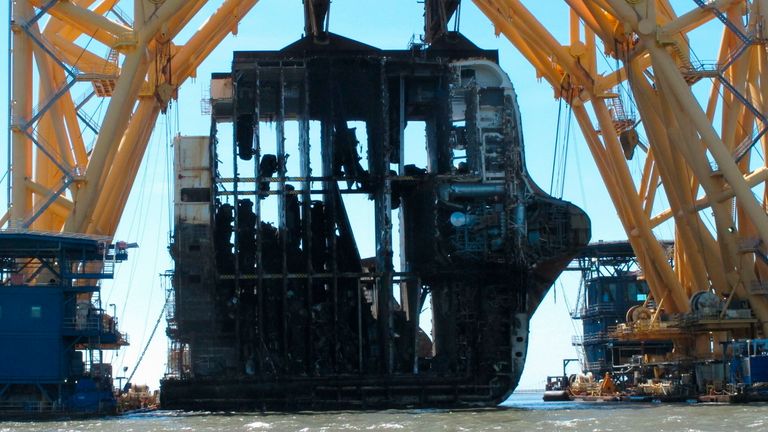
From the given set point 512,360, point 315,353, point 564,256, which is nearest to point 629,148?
point 564,256

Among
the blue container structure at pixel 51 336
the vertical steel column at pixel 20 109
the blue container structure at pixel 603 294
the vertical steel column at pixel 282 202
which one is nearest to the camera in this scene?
the blue container structure at pixel 51 336

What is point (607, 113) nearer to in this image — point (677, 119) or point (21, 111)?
point (677, 119)

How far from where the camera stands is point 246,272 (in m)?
57.9

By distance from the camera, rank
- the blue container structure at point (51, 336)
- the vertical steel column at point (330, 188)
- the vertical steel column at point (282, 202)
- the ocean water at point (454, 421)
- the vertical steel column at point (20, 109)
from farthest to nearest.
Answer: the vertical steel column at point (330, 188), the vertical steel column at point (282, 202), the vertical steel column at point (20, 109), the blue container structure at point (51, 336), the ocean water at point (454, 421)

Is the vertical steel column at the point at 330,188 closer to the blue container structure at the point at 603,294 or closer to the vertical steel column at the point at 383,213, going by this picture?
the vertical steel column at the point at 383,213

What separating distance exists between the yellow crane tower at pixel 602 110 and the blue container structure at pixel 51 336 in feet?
8.67

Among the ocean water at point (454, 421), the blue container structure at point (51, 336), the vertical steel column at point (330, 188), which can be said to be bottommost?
the ocean water at point (454, 421)

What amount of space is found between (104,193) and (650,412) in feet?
79.4

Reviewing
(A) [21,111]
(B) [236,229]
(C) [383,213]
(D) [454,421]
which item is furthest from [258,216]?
(D) [454,421]

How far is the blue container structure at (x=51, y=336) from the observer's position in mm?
50812

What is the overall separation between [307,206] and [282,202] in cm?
101

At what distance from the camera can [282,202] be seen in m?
57.8

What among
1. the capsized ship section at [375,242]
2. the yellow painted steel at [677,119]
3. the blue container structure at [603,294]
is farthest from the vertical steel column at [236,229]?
the blue container structure at [603,294]

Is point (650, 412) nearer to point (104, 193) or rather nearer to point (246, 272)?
point (246, 272)
